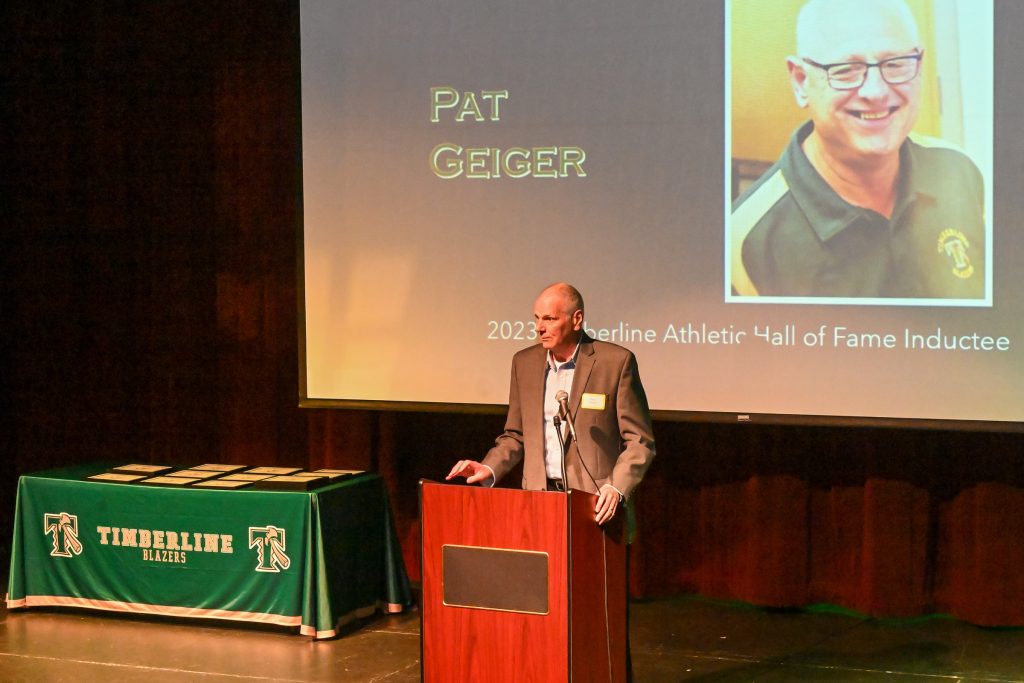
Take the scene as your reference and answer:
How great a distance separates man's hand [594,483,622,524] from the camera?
3.86m

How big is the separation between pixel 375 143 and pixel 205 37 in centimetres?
122

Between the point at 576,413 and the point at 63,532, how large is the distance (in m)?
2.84

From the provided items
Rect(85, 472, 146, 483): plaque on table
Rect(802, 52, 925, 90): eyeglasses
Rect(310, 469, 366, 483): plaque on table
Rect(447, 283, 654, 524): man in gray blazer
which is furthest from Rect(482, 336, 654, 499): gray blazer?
Rect(85, 472, 146, 483): plaque on table

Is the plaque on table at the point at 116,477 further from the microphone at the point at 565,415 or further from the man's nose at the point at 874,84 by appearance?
the man's nose at the point at 874,84

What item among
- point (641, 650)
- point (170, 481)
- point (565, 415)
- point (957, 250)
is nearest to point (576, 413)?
point (565, 415)

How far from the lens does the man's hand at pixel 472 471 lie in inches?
158

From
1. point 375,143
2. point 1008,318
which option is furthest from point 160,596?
point 1008,318

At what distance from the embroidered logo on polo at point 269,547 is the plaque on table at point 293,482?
0.18 metres

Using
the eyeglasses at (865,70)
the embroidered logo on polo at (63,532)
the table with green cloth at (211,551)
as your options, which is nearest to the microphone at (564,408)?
the table with green cloth at (211,551)

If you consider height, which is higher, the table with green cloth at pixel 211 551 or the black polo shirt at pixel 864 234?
the black polo shirt at pixel 864 234

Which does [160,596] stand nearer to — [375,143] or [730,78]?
[375,143]

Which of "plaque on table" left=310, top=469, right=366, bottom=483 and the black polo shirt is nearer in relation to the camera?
the black polo shirt

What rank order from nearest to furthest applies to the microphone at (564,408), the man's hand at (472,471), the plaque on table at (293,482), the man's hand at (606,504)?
the microphone at (564,408), the man's hand at (606,504), the man's hand at (472,471), the plaque on table at (293,482)

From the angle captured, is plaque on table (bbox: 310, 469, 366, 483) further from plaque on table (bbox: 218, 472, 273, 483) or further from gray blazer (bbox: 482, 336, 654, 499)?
gray blazer (bbox: 482, 336, 654, 499)
